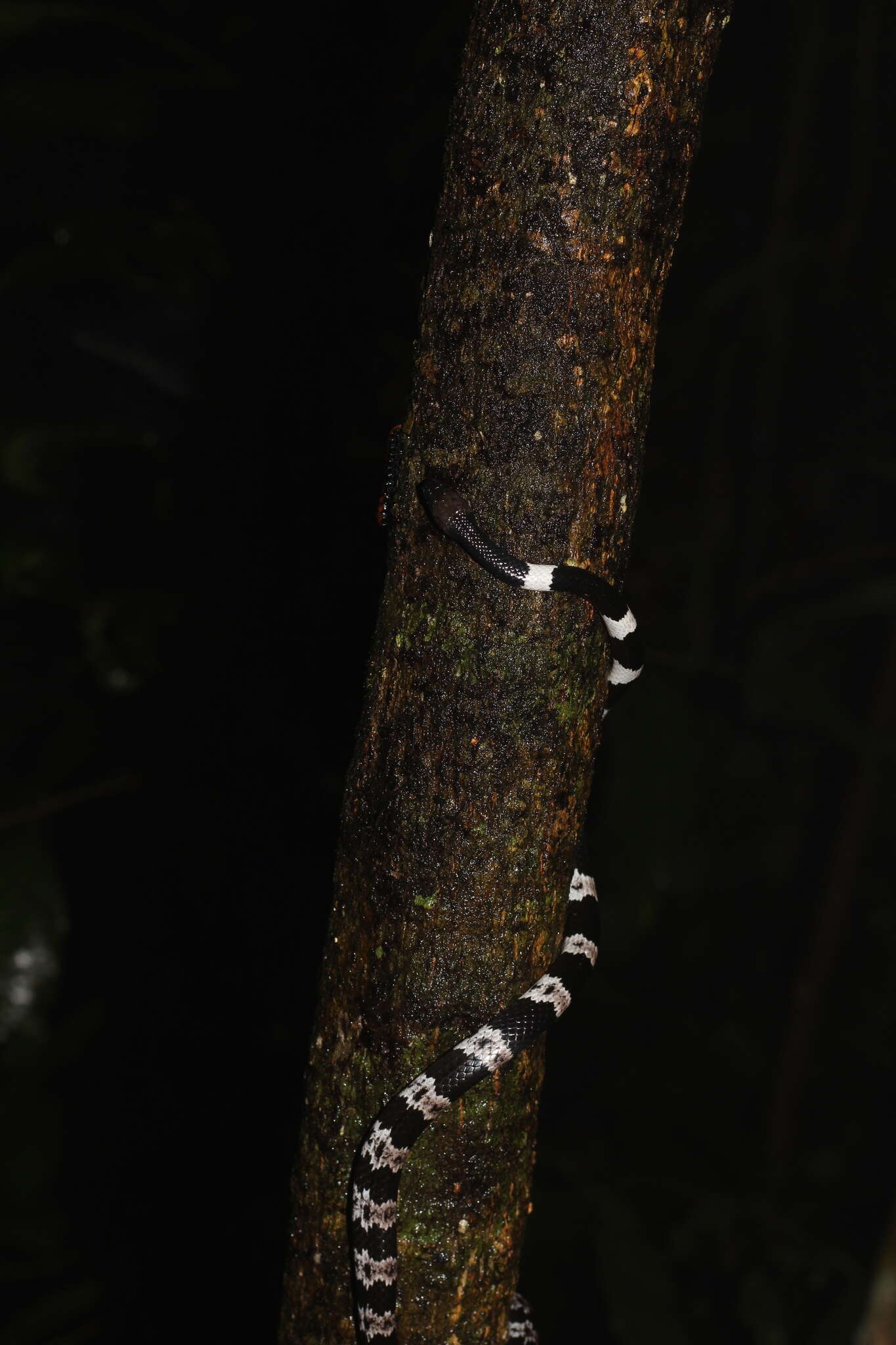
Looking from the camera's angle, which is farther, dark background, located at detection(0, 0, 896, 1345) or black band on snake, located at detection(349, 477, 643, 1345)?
dark background, located at detection(0, 0, 896, 1345)

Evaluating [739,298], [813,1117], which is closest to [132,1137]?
[813,1117]

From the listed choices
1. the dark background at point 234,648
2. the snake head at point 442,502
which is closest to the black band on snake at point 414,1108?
the snake head at point 442,502

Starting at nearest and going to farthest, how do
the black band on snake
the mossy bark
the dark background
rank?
the mossy bark < the black band on snake < the dark background

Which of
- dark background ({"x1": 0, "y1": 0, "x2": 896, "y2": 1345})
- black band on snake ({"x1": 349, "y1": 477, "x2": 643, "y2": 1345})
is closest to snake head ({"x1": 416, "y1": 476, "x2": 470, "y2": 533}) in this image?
black band on snake ({"x1": 349, "y1": 477, "x2": 643, "y2": 1345})

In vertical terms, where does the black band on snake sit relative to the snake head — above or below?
below

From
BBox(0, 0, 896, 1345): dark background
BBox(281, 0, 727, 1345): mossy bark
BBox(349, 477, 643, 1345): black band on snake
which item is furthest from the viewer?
BBox(0, 0, 896, 1345): dark background

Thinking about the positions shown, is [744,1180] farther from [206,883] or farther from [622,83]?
[622,83]

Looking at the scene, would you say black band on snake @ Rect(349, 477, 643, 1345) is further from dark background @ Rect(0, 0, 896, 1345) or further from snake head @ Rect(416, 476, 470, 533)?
dark background @ Rect(0, 0, 896, 1345)

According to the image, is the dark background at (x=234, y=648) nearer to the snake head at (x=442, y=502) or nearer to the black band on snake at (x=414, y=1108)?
the black band on snake at (x=414, y=1108)
